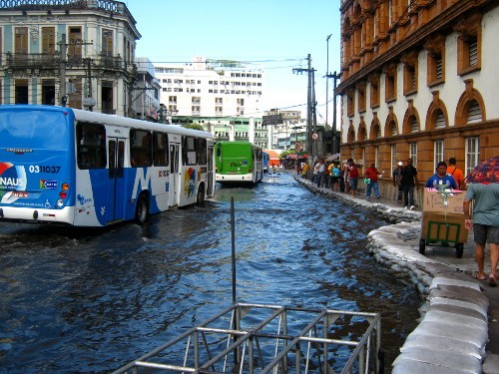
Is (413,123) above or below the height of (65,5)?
below

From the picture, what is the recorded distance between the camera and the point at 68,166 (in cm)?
1215

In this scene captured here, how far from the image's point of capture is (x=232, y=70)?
15825 cm

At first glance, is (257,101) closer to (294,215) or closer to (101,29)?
(101,29)

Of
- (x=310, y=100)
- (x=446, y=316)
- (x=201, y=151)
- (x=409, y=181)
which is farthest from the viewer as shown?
(x=310, y=100)

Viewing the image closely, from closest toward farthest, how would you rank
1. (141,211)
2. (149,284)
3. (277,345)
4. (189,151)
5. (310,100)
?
(277,345) < (149,284) < (141,211) < (189,151) < (310,100)

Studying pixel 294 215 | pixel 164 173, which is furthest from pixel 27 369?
pixel 294 215

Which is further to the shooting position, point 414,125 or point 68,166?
point 414,125

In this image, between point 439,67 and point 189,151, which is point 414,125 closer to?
point 439,67

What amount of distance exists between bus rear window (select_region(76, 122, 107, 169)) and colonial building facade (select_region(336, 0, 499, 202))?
1109cm

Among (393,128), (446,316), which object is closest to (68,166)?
(446,316)

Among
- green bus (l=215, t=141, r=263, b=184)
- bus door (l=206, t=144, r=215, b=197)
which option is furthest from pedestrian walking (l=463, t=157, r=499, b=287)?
green bus (l=215, t=141, r=263, b=184)

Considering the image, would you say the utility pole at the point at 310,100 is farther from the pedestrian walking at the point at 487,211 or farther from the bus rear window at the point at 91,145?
the pedestrian walking at the point at 487,211

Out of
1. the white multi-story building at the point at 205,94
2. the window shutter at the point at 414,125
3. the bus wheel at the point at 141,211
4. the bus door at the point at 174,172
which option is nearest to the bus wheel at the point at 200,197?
the bus door at the point at 174,172

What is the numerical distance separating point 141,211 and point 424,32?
1349cm
